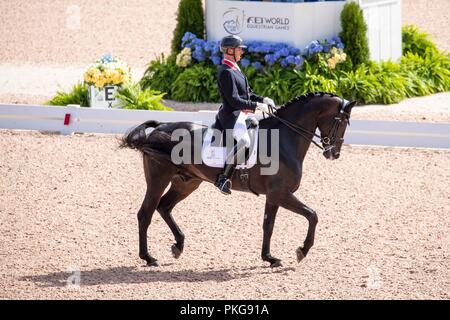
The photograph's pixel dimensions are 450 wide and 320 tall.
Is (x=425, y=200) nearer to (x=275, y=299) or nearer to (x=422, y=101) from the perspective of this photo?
(x=275, y=299)

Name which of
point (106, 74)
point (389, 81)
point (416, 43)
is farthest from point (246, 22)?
point (416, 43)

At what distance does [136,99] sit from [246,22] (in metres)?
2.94

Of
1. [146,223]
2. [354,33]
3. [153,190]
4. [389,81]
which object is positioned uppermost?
[354,33]

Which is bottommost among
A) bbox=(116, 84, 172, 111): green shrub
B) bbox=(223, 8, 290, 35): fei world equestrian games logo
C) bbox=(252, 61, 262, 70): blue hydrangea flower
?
bbox=(116, 84, 172, 111): green shrub

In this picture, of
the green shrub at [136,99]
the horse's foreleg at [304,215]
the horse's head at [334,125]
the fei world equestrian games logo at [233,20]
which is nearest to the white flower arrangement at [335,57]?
the fei world equestrian games logo at [233,20]

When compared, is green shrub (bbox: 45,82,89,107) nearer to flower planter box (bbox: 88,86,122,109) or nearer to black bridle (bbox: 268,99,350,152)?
flower planter box (bbox: 88,86,122,109)

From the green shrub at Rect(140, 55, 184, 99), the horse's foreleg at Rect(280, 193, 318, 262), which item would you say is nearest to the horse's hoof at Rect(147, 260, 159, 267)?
the horse's foreleg at Rect(280, 193, 318, 262)

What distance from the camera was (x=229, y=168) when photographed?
980 centimetres

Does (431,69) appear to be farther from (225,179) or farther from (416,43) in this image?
(225,179)

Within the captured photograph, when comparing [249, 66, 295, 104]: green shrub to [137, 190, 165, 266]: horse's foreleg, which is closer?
[137, 190, 165, 266]: horse's foreleg

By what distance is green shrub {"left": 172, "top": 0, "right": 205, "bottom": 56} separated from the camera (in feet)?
61.2

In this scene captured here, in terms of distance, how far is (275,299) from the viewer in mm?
8695
